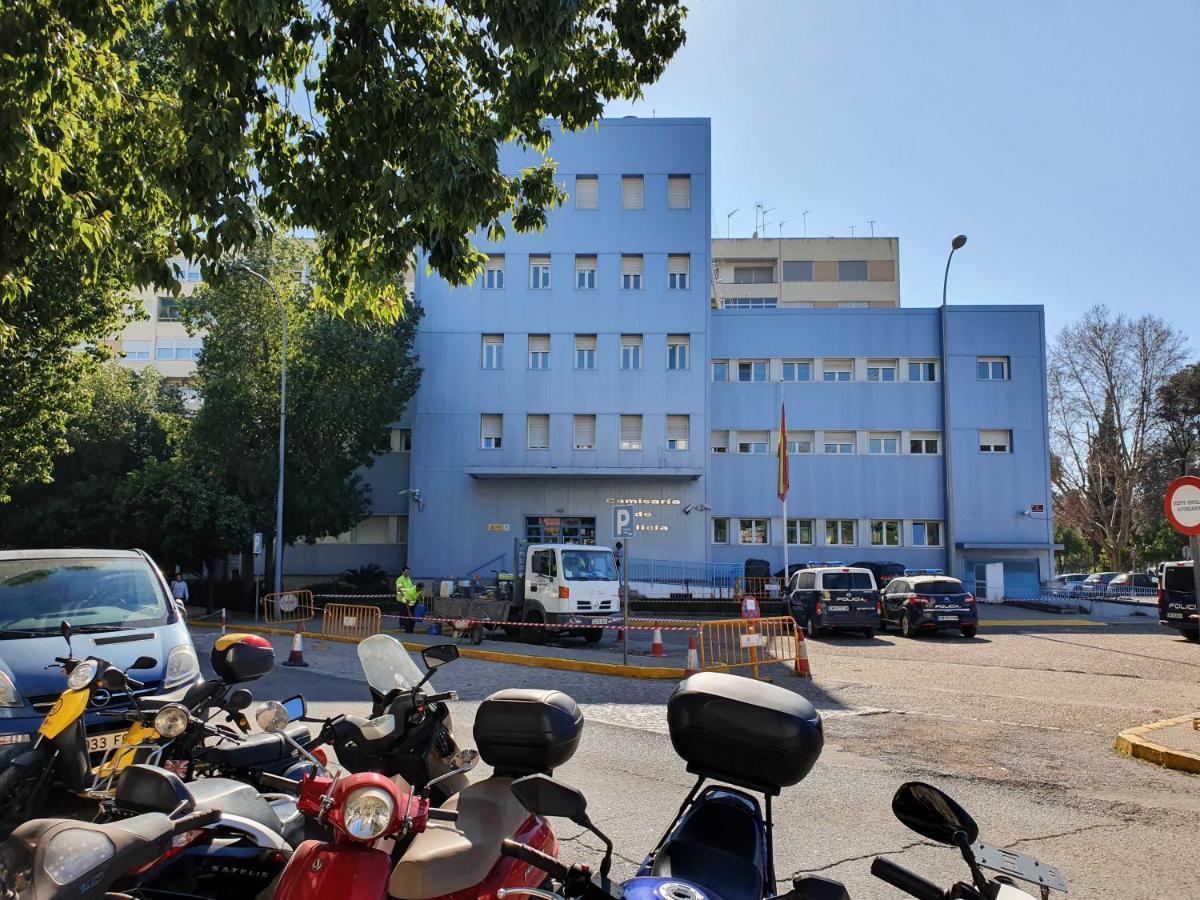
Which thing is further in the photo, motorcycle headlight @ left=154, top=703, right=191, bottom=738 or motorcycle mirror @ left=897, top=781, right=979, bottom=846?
motorcycle headlight @ left=154, top=703, right=191, bottom=738

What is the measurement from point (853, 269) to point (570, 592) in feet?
145

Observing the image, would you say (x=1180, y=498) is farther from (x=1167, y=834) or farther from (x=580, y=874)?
(x=580, y=874)

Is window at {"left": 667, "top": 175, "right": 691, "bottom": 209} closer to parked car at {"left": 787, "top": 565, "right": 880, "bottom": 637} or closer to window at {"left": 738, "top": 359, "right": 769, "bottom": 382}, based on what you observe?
window at {"left": 738, "top": 359, "right": 769, "bottom": 382}

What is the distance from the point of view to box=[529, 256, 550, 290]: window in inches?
1363

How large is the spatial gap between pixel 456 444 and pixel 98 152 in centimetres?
2539

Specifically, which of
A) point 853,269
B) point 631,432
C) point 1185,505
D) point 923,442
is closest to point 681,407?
point 631,432

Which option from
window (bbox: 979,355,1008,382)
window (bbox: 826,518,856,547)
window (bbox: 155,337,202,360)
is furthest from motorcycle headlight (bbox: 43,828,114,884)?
window (bbox: 155,337,202,360)

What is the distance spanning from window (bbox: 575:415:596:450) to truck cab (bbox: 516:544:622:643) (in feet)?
45.7

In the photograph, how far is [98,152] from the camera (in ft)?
29.8

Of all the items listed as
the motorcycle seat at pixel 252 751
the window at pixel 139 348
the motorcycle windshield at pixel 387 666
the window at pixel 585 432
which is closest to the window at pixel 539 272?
the window at pixel 585 432

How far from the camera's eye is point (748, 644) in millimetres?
13750

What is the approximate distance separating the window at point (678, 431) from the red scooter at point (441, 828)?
30.4 m

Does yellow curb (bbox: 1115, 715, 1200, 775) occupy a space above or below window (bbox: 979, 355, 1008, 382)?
below

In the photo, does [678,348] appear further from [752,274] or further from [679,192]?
[752,274]
